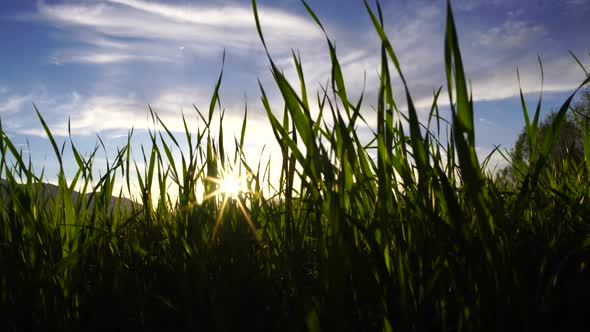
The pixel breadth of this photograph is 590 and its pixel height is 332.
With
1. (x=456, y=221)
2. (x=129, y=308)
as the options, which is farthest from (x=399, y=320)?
(x=129, y=308)

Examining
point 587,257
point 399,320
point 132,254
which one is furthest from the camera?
point 132,254

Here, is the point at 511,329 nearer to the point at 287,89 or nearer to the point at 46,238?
the point at 287,89

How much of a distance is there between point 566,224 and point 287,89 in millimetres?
1048

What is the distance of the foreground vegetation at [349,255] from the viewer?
0.75m

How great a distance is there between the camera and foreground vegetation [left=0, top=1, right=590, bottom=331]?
0.75m

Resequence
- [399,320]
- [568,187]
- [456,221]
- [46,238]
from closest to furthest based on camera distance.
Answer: [456,221], [399,320], [46,238], [568,187]

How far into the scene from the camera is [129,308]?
1.19 metres

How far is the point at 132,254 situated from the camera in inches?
61.6

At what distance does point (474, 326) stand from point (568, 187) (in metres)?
1.30

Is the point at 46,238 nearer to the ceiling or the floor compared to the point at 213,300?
nearer to the ceiling

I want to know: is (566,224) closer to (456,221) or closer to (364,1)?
(456,221)

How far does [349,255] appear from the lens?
2.51 feet

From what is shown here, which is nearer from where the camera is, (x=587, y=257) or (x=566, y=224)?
(x=587, y=257)

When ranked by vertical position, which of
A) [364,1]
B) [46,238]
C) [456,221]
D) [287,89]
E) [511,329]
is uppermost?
[364,1]
